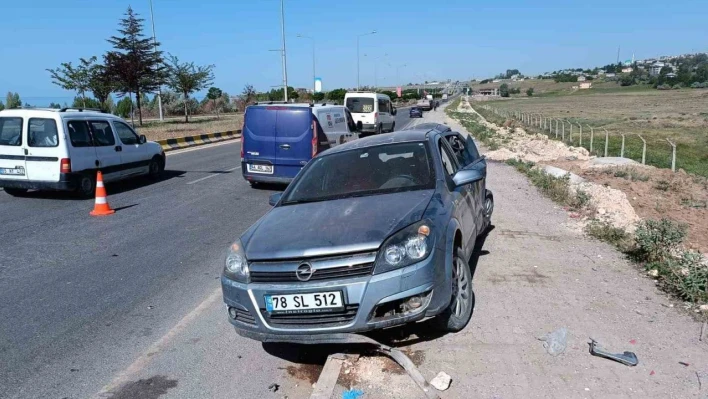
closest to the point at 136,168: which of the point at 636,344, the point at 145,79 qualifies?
the point at 636,344

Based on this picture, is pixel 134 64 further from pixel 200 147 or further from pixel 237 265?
pixel 237 265

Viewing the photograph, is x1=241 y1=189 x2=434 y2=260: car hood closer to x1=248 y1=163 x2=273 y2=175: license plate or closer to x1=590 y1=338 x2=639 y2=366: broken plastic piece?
x1=590 y1=338 x2=639 y2=366: broken plastic piece

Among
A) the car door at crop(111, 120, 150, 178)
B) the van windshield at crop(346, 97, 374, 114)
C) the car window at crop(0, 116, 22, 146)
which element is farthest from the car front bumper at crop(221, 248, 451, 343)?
the van windshield at crop(346, 97, 374, 114)

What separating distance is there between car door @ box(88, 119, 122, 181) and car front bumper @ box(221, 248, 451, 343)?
931 cm

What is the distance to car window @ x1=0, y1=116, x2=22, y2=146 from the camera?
11.2 m

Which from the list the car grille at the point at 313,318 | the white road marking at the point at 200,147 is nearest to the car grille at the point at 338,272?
the car grille at the point at 313,318

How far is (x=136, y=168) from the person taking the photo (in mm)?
13484

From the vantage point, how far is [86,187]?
1177 cm

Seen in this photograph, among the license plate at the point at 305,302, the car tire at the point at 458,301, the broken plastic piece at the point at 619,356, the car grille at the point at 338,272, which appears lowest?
the broken plastic piece at the point at 619,356

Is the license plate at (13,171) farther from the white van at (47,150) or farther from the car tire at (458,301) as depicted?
the car tire at (458,301)

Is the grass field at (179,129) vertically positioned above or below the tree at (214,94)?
below

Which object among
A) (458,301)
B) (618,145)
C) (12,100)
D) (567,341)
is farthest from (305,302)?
(12,100)

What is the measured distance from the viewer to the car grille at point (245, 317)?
4059 millimetres

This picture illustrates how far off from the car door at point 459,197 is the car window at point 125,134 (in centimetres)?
923
